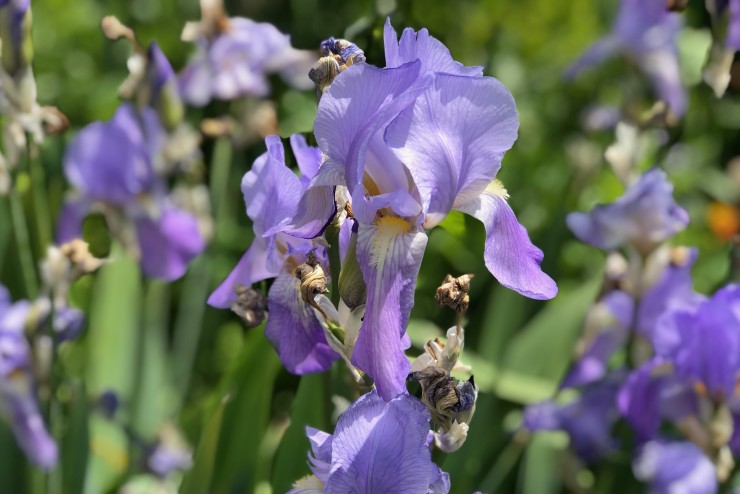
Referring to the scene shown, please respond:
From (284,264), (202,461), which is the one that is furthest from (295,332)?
(202,461)

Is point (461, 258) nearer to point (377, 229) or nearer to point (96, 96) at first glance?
point (96, 96)

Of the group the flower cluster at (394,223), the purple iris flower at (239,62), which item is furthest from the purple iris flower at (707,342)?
the purple iris flower at (239,62)

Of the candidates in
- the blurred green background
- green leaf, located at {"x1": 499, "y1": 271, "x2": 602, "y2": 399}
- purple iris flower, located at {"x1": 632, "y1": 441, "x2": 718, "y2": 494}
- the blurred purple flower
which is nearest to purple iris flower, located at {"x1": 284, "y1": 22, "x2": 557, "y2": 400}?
the blurred green background

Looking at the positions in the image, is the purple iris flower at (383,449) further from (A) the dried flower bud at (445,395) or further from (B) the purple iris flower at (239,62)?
(B) the purple iris flower at (239,62)

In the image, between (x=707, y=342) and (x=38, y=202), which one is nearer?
(x=707, y=342)

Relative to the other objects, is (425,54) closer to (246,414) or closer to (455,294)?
(455,294)


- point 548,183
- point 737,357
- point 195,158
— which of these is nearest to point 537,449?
point 737,357
